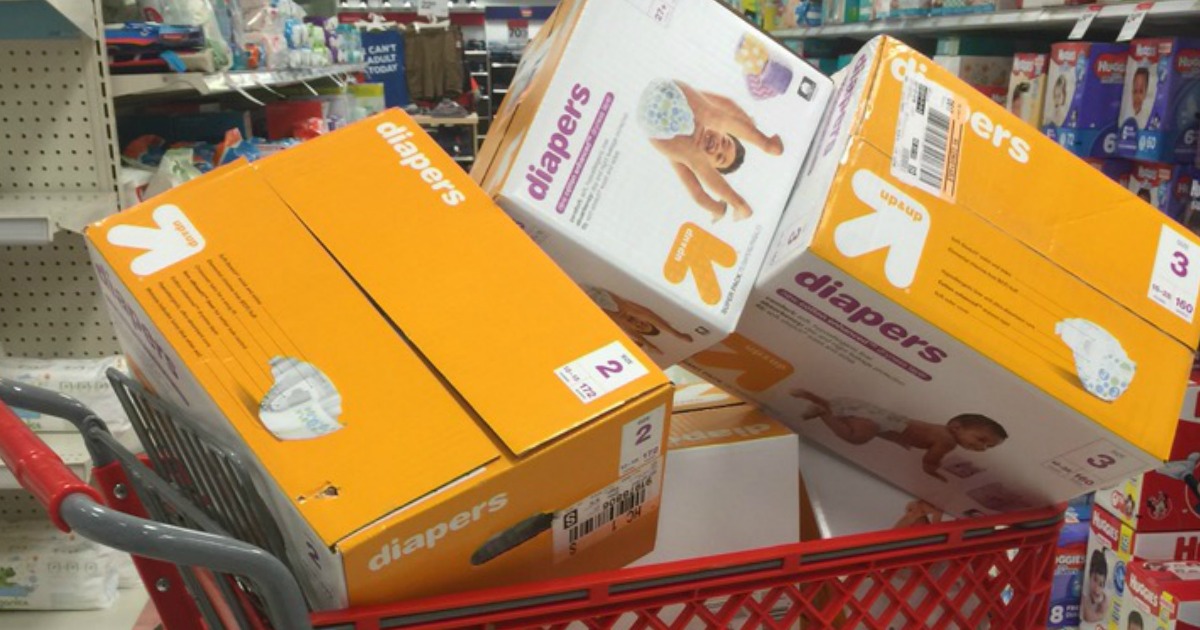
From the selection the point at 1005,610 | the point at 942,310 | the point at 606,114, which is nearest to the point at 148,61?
the point at 606,114

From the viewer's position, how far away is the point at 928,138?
102 cm

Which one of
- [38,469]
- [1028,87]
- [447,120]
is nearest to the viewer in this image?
[38,469]

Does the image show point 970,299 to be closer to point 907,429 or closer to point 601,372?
point 907,429

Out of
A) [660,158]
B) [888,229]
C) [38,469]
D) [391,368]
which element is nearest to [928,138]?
[888,229]

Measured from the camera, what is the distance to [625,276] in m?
1.00

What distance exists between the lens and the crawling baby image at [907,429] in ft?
3.34

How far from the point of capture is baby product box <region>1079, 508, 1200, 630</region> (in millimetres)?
2117

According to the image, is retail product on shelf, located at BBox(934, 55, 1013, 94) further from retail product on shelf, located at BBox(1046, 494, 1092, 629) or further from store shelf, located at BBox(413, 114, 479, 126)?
store shelf, located at BBox(413, 114, 479, 126)

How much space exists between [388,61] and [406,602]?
30.1 ft

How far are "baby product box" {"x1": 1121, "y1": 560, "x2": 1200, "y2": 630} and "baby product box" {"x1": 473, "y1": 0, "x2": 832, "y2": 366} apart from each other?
1.42 meters

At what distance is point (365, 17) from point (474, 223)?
1183 centimetres

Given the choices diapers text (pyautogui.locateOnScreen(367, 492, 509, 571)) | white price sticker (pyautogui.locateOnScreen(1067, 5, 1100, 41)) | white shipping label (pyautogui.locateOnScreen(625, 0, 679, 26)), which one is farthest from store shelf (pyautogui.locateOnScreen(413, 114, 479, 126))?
diapers text (pyautogui.locateOnScreen(367, 492, 509, 571))

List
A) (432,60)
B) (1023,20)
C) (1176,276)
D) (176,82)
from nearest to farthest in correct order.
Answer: (1176,276)
(176,82)
(1023,20)
(432,60)

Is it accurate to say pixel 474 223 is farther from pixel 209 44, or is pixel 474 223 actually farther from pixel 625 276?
pixel 209 44
